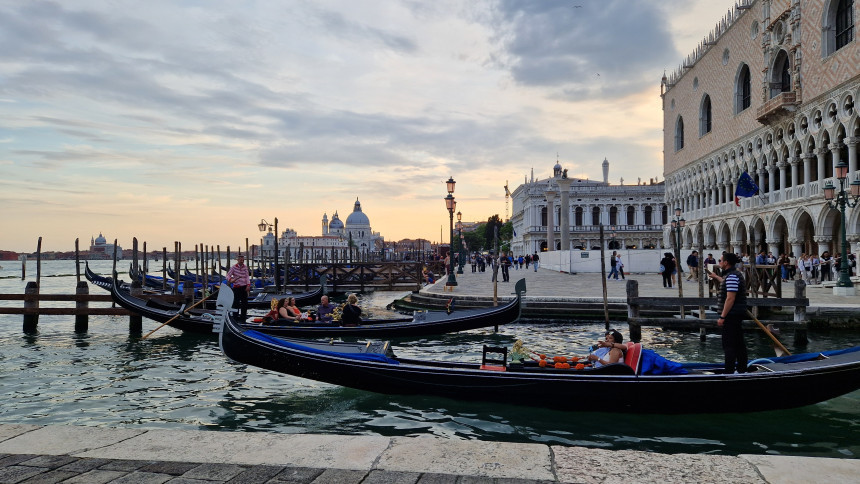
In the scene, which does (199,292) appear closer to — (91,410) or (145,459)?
(91,410)

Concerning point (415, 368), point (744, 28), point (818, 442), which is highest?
point (744, 28)

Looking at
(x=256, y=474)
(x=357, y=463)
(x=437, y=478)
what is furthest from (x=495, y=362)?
(x=256, y=474)

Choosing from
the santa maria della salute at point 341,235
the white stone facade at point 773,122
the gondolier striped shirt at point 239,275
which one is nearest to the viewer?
the gondolier striped shirt at point 239,275

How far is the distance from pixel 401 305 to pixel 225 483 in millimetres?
16603

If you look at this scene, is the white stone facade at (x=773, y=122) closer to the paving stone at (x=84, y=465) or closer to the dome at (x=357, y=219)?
the paving stone at (x=84, y=465)

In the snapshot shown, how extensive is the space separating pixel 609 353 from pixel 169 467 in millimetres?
4512

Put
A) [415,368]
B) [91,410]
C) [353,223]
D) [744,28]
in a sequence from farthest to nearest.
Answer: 1. [353,223]
2. [744,28]
3. [91,410]
4. [415,368]

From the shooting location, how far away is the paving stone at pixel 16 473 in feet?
10.4

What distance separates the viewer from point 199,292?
65.4 ft

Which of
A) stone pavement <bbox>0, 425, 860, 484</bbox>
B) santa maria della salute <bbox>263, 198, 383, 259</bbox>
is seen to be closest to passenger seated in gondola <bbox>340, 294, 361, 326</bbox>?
stone pavement <bbox>0, 425, 860, 484</bbox>

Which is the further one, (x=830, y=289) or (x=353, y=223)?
(x=353, y=223)

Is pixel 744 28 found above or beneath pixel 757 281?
above

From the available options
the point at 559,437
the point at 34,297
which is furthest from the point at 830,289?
the point at 34,297

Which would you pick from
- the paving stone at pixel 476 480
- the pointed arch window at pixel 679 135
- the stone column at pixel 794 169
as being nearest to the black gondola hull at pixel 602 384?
the paving stone at pixel 476 480
